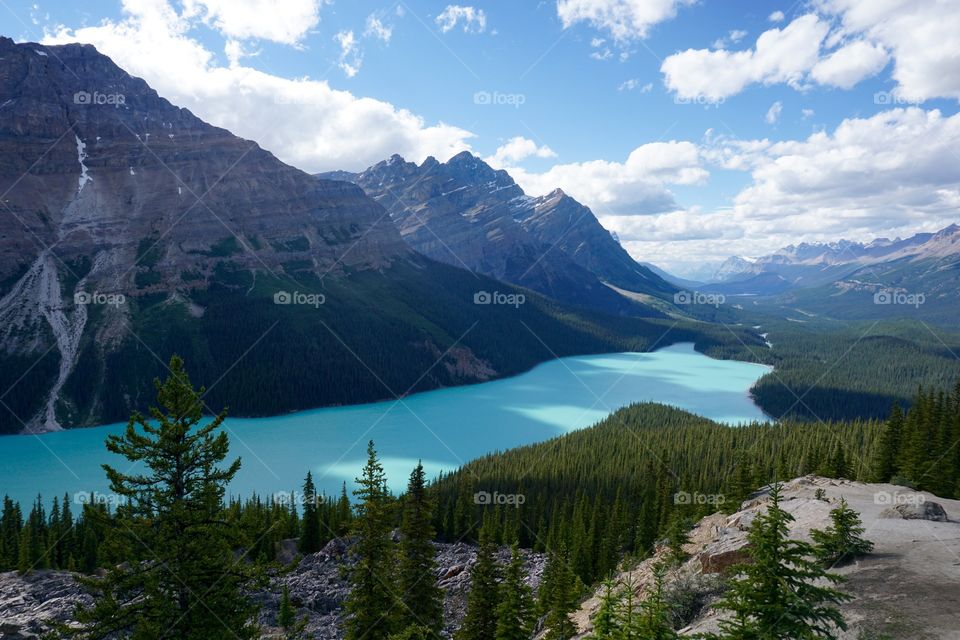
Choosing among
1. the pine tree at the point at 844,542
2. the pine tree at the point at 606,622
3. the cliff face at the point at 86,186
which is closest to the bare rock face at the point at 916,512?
the pine tree at the point at 844,542

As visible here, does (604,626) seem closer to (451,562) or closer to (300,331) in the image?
(451,562)

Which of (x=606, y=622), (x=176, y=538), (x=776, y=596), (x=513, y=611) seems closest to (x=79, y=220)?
(x=176, y=538)

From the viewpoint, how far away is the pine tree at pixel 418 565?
24906mm

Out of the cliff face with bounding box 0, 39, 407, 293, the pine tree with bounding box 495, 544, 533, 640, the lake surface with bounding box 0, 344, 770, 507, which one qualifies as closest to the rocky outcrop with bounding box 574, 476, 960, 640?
the pine tree with bounding box 495, 544, 533, 640

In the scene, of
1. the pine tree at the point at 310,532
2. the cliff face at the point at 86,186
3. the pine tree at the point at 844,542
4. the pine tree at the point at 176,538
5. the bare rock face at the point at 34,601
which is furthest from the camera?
the cliff face at the point at 86,186

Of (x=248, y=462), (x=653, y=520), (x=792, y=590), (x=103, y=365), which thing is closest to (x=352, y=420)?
(x=248, y=462)

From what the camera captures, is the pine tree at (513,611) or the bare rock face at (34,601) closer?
the pine tree at (513,611)

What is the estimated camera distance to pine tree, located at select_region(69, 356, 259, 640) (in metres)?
13.7

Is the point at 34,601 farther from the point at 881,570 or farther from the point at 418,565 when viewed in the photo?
the point at 881,570

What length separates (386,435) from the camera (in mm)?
116062

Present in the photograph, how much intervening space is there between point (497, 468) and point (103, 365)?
366 feet

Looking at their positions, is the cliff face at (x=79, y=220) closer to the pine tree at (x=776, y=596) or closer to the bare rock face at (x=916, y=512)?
the pine tree at (x=776, y=596)

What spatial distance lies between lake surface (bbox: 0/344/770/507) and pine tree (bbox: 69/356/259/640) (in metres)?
44.0

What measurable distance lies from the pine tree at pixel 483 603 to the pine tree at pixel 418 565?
154cm
